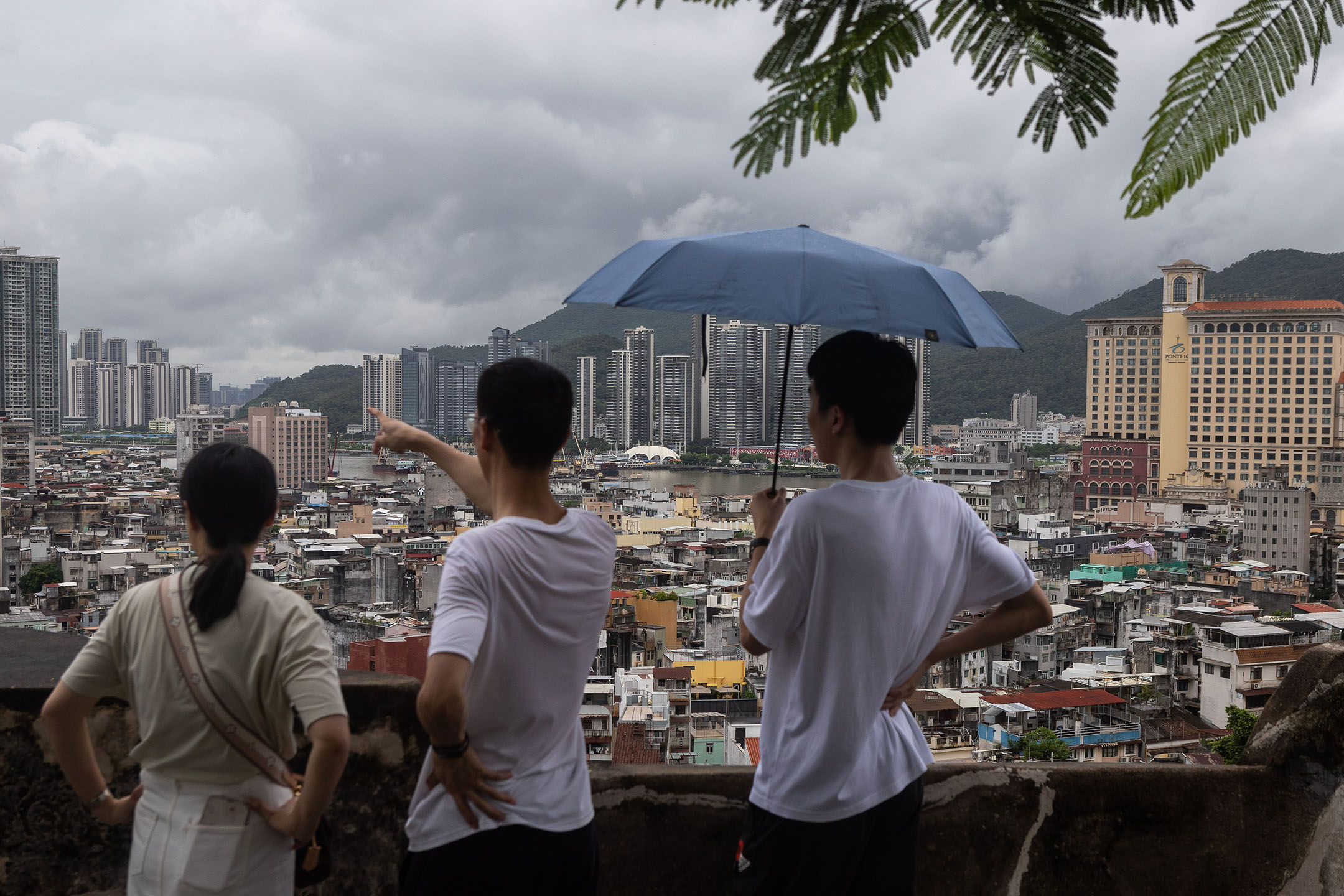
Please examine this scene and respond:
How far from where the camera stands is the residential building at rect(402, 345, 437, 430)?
2009 inches

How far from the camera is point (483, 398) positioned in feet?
2.65

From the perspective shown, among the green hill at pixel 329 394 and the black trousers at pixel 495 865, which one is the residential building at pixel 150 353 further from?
the black trousers at pixel 495 865

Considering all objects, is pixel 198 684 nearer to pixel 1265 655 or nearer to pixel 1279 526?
pixel 1265 655

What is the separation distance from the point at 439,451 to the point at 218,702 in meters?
0.35

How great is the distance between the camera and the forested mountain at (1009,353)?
46.2 metres

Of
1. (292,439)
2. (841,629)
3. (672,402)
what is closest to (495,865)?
(841,629)

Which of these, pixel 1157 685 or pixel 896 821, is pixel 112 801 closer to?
pixel 896 821

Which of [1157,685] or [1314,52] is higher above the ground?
[1314,52]

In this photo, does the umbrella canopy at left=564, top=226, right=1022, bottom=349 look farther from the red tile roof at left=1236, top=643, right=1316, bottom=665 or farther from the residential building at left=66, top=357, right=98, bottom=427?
the residential building at left=66, top=357, right=98, bottom=427

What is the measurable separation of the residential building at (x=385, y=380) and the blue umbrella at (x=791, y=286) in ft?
164

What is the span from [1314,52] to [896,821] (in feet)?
1.99

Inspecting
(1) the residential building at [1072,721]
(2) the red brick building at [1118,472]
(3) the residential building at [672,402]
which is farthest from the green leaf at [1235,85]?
(3) the residential building at [672,402]

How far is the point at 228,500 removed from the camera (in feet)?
2.55

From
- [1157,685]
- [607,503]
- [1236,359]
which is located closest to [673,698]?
[1157,685]
